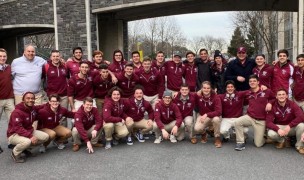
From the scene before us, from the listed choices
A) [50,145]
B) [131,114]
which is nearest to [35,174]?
[50,145]

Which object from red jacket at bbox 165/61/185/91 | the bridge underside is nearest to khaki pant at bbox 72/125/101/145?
red jacket at bbox 165/61/185/91

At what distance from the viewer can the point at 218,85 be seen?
8305 millimetres

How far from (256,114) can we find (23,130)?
4321 mm

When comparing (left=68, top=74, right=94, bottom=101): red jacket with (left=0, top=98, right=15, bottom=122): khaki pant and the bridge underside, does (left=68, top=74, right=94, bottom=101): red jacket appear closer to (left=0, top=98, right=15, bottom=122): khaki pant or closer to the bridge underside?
(left=0, top=98, right=15, bottom=122): khaki pant

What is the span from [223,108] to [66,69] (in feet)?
11.1

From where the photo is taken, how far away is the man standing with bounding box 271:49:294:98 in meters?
7.01

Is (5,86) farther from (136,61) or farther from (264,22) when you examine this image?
(264,22)

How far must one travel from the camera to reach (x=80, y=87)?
7.23 metres

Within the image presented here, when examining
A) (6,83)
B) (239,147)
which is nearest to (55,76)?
(6,83)

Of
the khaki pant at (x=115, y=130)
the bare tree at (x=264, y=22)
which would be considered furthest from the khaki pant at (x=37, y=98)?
the bare tree at (x=264, y=22)

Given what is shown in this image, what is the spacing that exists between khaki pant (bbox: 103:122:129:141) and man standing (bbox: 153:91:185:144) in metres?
0.64

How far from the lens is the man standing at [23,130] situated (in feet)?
19.7

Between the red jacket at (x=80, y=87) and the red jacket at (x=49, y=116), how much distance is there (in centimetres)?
52

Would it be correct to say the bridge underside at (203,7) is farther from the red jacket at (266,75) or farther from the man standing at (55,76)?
the red jacket at (266,75)
